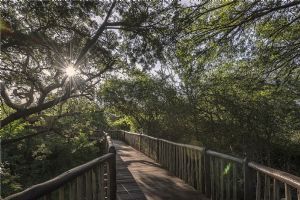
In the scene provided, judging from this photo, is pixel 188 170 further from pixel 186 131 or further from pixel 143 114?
pixel 143 114

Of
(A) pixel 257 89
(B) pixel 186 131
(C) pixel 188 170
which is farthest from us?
(B) pixel 186 131

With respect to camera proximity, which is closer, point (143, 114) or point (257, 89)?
point (257, 89)

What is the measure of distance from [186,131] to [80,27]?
10052 millimetres

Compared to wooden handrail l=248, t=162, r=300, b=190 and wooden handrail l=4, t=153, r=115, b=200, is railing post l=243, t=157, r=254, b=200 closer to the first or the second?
wooden handrail l=248, t=162, r=300, b=190

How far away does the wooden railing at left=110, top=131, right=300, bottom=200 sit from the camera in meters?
3.99

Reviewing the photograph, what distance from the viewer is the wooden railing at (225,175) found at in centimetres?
399

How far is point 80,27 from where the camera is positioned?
31.3ft

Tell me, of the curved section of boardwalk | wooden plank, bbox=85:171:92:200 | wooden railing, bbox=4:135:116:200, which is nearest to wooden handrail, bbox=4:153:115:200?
wooden railing, bbox=4:135:116:200

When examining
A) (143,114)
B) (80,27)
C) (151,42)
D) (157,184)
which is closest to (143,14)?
(151,42)

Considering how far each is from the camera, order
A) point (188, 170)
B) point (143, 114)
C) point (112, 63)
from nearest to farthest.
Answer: point (188, 170) < point (112, 63) < point (143, 114)

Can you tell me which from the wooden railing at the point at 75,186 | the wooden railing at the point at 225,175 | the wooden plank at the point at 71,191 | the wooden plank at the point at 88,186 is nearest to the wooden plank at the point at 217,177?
the wooden railing at the point at 225,175

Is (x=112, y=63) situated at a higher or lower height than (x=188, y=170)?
higher

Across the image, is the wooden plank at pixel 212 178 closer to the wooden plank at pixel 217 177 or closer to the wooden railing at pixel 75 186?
the wooden plank at pixel 217 177

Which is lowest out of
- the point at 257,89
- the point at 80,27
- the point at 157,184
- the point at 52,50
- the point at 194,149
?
the point at 157,184
